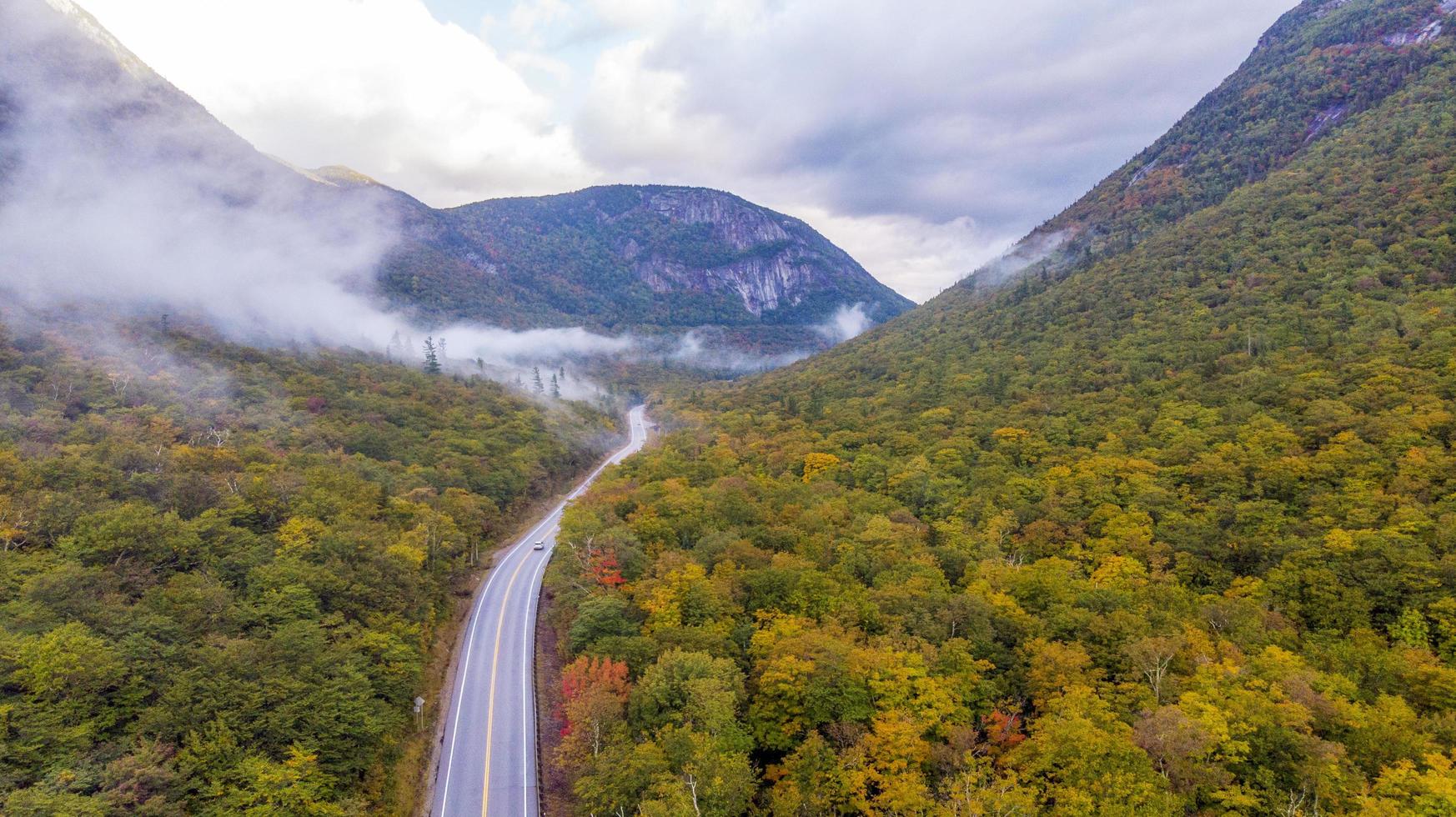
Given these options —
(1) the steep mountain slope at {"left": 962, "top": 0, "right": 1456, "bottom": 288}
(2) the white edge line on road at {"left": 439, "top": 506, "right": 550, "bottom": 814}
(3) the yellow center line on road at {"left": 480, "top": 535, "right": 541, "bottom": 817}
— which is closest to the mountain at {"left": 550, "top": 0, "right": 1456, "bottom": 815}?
(3) the yellow center line on road at {"left": 480, "top": 535, "right": 541, "bottom": 817}

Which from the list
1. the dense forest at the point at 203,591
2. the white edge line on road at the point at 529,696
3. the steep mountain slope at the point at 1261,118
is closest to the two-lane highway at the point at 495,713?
the white edge line on road at the point at 529,696

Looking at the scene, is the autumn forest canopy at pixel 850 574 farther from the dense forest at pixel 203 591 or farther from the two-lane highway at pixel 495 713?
the two-lane highway at pixel 495 713

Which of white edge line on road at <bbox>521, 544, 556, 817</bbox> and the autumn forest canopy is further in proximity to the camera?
white edge line on road at <bbox>521, 544, 556, 817</bbox>

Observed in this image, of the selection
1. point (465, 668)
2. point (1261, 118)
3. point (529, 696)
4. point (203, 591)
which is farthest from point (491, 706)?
point (1261, 118)

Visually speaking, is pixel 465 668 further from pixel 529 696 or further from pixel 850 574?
pixel 850 574

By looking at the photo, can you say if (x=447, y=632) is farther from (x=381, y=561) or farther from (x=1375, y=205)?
(x=1375, y=205)

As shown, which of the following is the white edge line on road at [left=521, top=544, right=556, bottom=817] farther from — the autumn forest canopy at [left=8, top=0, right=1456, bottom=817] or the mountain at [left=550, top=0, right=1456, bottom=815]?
the mountain at [left=550, top=0, right=1456, bottom=815]

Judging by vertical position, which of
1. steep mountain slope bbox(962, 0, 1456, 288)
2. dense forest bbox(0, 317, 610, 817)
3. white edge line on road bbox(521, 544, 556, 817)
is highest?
steep mountain slope bbox(962, 0, 1456, 288)
